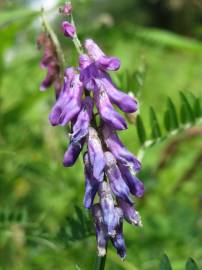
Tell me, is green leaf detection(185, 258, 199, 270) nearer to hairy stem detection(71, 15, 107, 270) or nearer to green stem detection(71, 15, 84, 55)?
hairy stem detection(71, 15, 107, 270)

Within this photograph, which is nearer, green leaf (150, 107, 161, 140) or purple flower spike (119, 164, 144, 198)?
purple flower spike (119, 164, 144, 198)

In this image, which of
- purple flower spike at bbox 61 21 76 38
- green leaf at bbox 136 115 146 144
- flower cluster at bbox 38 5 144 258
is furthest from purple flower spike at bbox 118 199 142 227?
green leaf at bbox 136 115 146 144

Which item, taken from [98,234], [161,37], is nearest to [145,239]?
[161,37]

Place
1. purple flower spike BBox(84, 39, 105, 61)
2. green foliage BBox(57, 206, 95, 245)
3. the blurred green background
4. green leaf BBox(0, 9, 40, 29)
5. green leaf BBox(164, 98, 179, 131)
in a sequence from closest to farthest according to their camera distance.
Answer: purple flower spike BBox(84, 39, 105, 61) < green foliage BBox(57, 206, 95, 245) < green leaf BBox(164, 98, 179, 131) < green leaf BBox(0, 9, 40, 29) < the blurred green background

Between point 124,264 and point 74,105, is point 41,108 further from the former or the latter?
point 74,105

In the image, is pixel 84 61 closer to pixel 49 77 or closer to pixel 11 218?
pixel 49 77
